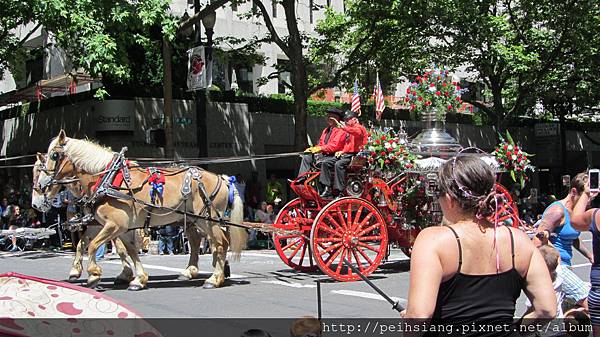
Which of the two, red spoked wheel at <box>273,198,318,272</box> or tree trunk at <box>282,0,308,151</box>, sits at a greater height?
tree trunk at <box>282,0,308,151</box>

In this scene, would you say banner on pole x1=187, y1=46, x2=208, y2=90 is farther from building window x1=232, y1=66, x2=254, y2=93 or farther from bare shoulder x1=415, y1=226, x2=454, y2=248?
bare shoulder x1=415, y1=226, x2=454, y2=248

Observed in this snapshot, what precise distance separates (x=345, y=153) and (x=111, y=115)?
12.5m

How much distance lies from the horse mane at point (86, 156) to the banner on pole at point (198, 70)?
21.7ft

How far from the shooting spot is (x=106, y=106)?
2162 cm

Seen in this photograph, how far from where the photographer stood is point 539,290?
3332mm

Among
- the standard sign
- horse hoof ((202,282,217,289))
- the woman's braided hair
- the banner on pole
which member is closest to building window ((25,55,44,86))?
the standard sign

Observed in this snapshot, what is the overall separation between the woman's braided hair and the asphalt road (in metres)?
4.42

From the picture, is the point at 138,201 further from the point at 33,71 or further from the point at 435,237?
the point at 33,71

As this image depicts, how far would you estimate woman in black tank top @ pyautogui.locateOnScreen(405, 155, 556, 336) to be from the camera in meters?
3.08

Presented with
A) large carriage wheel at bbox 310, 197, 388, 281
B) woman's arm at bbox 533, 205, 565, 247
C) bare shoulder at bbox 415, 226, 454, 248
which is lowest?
large carriage wheel at bbox 310, 197, 388, 281

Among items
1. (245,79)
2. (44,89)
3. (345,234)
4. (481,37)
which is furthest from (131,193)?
(245,79)

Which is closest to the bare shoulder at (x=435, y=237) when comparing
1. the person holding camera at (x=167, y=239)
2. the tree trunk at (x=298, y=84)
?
the person holding camera at (x=167, y=239)

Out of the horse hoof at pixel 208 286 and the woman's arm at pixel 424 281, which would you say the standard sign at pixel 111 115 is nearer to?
the horse hoof at pixel 208 286

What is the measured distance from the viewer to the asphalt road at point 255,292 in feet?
28.8
